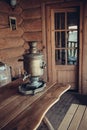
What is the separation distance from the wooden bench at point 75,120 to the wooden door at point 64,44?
6.60ft

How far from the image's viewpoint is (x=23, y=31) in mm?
4512

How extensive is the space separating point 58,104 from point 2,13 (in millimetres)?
2100

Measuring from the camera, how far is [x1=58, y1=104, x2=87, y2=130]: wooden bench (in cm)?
195

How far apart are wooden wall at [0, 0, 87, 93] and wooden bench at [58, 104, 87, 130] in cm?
194

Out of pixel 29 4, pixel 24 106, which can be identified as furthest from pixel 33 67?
pixel 29 4

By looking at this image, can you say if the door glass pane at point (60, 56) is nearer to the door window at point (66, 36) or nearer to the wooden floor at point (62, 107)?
the door window at point (66, 36)

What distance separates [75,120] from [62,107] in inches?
58.4

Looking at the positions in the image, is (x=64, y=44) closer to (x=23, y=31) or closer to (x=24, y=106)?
(x=23, y=31)

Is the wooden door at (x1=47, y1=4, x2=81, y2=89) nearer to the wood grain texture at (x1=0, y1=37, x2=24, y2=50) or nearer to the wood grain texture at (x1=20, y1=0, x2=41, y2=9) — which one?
the wood grain texture at (x1=20, y1=0, x2=41, y2=9)

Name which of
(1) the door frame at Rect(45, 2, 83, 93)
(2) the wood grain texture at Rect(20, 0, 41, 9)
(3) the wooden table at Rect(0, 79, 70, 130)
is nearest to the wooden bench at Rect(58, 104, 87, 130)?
(3) the wooden table at Rect(0, 79, 70, 130)

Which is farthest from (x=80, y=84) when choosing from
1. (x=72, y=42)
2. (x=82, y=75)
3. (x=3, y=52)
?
(x=3, y=52)

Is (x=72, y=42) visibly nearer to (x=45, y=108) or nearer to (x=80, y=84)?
(x=80, y=84)

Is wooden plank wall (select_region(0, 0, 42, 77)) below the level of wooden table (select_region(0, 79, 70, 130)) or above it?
above

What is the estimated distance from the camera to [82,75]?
418 cm
